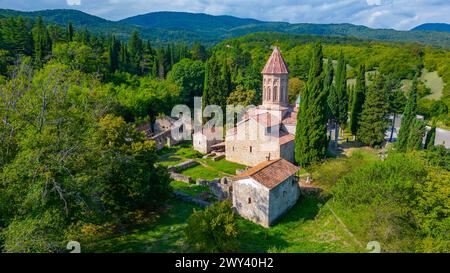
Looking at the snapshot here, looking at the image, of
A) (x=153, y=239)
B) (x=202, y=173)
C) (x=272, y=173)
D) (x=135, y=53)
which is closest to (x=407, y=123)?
(x=272, y=173)

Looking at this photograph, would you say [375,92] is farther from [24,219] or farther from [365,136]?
[24,219]

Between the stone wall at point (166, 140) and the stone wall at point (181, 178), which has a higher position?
the stone wall at point (166, 140)

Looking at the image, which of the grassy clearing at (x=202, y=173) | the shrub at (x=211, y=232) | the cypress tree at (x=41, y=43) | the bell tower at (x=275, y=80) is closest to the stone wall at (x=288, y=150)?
the bell tower at (x=275, y=80)

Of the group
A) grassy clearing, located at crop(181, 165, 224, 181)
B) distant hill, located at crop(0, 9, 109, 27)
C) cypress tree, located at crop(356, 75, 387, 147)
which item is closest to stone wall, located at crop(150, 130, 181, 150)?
grassy clearing, located at crop(181, 165, 224, 181)

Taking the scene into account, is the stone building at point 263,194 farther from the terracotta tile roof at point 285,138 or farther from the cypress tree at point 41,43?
the cypress tree at point 41,43

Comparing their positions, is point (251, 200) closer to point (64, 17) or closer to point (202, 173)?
point (202, 173)

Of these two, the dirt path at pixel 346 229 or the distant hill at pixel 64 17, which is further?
the distant hill at pixel 64 17

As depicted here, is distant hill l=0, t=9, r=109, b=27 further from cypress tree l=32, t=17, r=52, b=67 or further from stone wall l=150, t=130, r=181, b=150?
stone wall l=150, t=130, r=181, b=150
